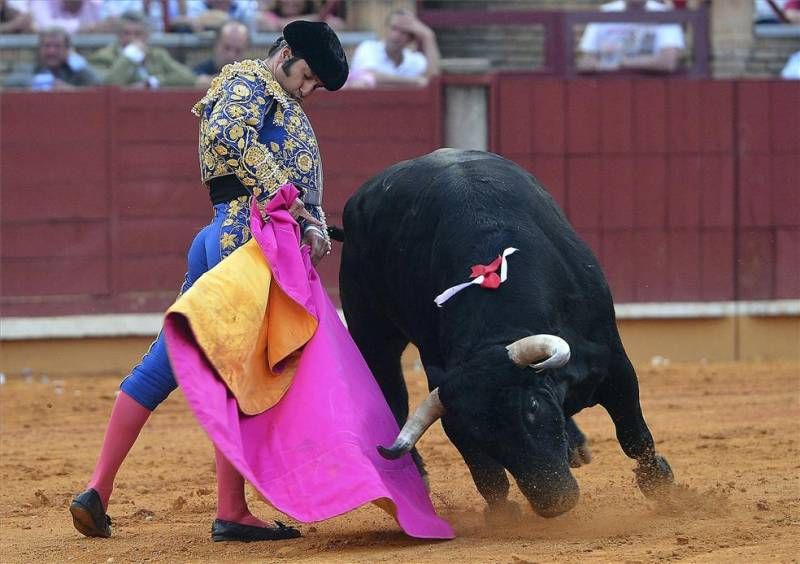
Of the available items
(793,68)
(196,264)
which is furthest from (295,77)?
(793,68)

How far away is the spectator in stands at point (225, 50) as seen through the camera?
8828 millimetres

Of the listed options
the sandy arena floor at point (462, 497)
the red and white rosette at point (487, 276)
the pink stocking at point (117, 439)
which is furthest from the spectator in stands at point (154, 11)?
the red and white rosette at point (487, 276)

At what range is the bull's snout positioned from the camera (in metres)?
3.65

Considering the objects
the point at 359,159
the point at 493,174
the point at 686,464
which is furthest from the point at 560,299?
the point at 359,159

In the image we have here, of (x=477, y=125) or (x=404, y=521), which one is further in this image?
(x=477, y=125)

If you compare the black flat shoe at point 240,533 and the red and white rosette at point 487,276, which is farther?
the black flat shoe at point 240,533

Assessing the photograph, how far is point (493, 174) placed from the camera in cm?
449

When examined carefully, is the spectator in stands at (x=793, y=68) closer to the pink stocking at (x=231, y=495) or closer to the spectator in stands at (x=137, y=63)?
the spectator in stands at (x=137, y=63)

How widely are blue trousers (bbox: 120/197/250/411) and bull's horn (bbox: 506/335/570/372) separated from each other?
0.92m

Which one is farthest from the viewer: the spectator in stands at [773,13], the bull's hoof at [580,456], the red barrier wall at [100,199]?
the spectator in stands at [773,13]

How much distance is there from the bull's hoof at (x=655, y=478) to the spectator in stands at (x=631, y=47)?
5116 millimetres

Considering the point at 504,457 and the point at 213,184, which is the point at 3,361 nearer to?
the point at 213,184

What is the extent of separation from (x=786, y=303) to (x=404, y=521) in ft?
17.8

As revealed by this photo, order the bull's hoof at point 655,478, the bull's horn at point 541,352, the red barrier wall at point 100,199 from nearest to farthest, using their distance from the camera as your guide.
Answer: the bull's horn at point 541,352 < the bull's hoof at point 655,478 < the red barrier wall at point 100,199
